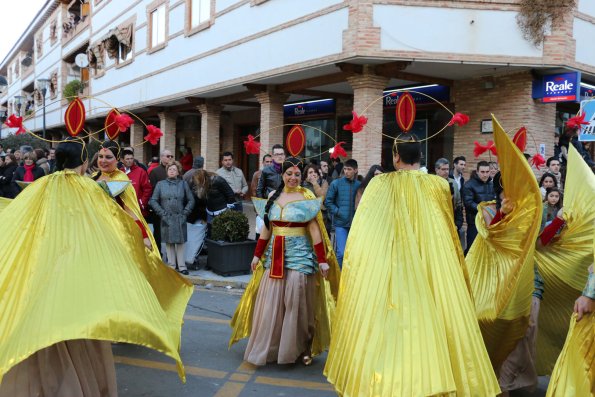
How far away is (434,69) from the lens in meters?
12.6

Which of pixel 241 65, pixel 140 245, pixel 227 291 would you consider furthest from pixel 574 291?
pixel 241 65

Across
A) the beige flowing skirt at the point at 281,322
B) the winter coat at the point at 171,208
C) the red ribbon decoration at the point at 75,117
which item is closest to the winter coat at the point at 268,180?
the winter coat at the point at 171,208

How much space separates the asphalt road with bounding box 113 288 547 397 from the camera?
14.0 feet

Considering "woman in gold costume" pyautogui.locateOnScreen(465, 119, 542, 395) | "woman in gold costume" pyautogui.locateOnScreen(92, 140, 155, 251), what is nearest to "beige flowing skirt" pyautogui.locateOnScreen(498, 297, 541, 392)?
"woman in gold costume" pyautogui.locateOnScreen(465, 119, 542, 395)

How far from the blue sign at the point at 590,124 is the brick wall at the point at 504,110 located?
379 centimetres

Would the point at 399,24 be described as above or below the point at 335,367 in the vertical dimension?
above

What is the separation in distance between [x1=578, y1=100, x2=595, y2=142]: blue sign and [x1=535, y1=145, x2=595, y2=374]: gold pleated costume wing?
14.1 ft

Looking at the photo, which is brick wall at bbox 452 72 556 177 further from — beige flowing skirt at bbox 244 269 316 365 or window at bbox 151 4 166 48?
window at bbox 151 4 166 48

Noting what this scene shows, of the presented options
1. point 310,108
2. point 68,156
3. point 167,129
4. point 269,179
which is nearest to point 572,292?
point 68,156

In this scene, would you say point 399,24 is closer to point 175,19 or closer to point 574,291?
point 574,291

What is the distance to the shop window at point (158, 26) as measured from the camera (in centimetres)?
2014

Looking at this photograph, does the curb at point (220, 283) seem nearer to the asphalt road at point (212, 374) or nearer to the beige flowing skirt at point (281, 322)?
the asphalt road at point (212, 374)

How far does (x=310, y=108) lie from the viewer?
18250 mm

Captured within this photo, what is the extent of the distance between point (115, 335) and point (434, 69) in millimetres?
10969
